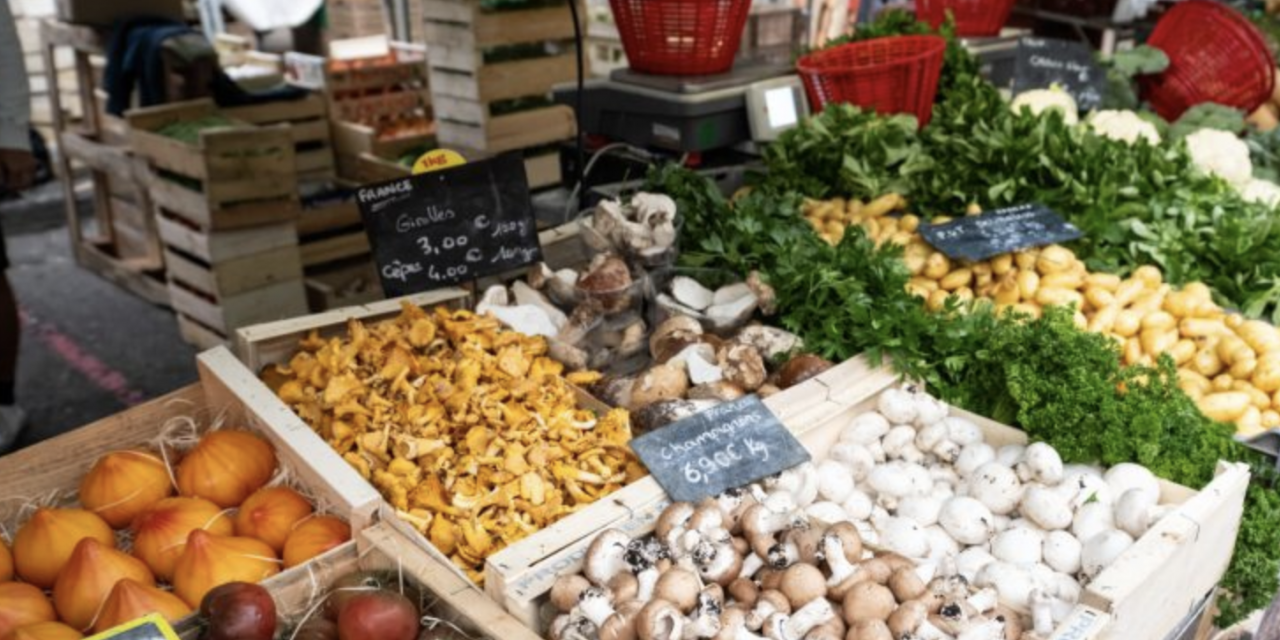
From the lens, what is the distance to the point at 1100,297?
2.90 meters

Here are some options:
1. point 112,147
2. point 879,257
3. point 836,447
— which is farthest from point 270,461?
point 112,147

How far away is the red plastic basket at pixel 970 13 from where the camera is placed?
16.4 feet

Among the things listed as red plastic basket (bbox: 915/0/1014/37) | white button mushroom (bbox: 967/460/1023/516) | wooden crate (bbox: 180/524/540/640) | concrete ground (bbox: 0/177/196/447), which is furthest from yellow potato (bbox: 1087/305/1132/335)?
concrete ground (bbox: 0/177/196/447)

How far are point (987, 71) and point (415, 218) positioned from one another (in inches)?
127

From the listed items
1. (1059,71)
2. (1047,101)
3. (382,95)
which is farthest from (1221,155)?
(382,95)

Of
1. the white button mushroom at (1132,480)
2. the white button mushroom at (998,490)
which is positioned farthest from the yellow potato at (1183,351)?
the white button mushroom at (998,490)

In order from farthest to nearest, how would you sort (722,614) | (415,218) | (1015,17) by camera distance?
(1015,17)
(415,218)
(722,614)

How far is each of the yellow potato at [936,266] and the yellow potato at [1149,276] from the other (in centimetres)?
56

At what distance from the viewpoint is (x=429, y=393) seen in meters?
2.36

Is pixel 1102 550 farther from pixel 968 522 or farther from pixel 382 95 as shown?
pixel 382 95

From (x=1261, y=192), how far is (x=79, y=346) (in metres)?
6.02

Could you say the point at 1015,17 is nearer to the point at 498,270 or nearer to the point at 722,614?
the point at 498,270

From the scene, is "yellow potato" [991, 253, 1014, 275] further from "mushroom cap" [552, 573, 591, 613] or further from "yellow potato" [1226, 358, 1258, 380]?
"mushroom cap" [552, 573, 591, 613]

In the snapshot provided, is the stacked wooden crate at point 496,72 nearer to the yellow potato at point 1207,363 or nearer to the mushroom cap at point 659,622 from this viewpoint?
the yellow potato at point 1207,363
